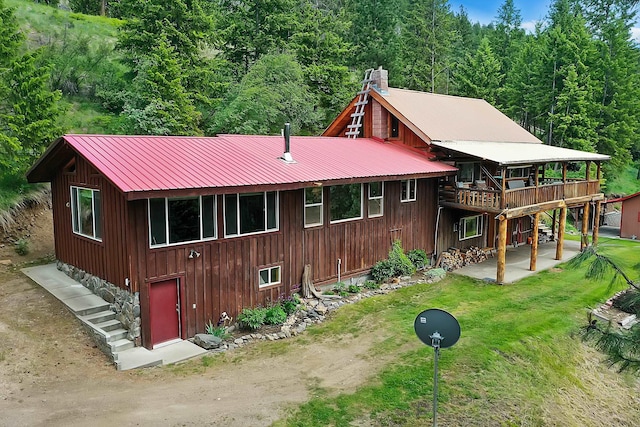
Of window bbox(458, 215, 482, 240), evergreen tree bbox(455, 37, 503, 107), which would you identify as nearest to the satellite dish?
window bbox(458, 215, 482, 240)

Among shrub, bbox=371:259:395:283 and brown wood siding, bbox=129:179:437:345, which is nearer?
brown wood siding, bbox=129:179:437:345

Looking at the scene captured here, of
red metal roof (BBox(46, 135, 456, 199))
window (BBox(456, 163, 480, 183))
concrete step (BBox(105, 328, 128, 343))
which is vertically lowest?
concrete step (BBox(105, 328, 128, 343))

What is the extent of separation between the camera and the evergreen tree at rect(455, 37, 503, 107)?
40.7 meters

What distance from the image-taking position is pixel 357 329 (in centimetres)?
1219

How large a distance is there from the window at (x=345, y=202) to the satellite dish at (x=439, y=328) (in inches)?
334

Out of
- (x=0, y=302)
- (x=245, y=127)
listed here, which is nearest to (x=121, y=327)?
(x=0, y=302)

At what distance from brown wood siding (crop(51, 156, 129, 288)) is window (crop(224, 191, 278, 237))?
2.50 meters

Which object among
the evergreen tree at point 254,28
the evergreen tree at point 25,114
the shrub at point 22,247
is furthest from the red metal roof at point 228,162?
the evergreen tree at point 254,28

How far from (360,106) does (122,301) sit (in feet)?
46.2

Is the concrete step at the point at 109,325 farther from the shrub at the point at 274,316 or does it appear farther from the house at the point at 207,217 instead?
the shrub at the point at 274,316

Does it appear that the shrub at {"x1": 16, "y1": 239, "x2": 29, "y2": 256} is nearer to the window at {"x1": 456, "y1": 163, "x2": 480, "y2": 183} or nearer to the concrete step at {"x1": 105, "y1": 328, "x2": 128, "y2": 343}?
the concrete step at {"x1": 105, "y1": 328, "x2": 128, "y2": 343}

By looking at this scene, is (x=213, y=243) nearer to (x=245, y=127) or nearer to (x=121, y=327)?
Result: (x=121, y=327)

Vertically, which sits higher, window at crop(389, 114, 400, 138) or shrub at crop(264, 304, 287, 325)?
window at crop(389, 114, 400, 138)

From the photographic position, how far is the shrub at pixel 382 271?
635 inches
